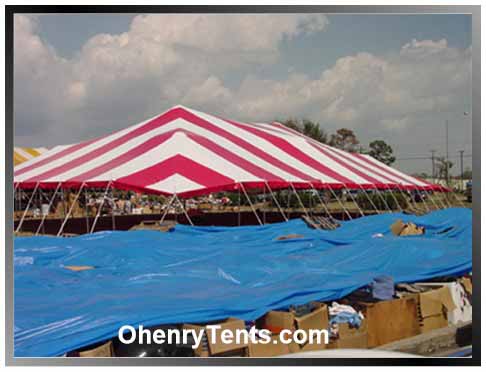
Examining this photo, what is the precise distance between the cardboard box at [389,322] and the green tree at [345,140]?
3.65ft

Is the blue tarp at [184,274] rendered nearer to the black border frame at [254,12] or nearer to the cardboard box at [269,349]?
the black border frame at [254,12]

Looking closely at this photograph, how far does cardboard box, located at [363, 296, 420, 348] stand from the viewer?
14.6ft

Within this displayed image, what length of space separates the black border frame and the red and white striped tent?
0.56m

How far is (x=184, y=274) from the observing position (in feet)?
14.8

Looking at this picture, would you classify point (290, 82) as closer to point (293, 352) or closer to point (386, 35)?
point (386, 35)

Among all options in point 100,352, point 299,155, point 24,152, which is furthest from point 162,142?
point 100,352

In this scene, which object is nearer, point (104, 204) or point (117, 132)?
point (117, 132)

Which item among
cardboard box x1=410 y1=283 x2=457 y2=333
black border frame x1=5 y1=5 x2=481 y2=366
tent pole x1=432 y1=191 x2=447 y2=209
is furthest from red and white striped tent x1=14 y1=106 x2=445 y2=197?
cardboard box x1=410 y1=283 x2=457 y2=333

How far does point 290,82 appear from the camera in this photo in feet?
15.0

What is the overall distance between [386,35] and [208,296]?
2.02 metres

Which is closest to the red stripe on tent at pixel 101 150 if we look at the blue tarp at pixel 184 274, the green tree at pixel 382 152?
the blue tarp at pixel 184 274

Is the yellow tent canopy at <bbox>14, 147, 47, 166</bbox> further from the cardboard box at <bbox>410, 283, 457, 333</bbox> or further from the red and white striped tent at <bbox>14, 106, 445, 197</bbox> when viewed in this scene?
the cardboard box at <bbox>410, 283, 457, 333</bbox>

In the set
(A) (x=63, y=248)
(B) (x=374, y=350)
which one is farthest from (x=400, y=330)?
(A) (x=63, y=248)

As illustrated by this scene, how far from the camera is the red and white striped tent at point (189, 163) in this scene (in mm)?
4773
